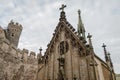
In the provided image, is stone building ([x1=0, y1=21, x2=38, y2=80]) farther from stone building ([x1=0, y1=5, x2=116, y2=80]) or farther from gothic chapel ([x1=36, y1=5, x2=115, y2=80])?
gothic chapel ([x1=36, y1=5, x2=115, y2=80])

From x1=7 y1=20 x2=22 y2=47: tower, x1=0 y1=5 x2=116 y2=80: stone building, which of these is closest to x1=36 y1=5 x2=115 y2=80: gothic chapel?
x1=0 y1=5 x2=116 y2=80: stone building

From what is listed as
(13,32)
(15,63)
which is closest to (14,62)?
(15,63)

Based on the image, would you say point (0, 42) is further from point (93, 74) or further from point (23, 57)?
point (93, 74)

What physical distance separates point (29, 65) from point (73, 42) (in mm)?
28425

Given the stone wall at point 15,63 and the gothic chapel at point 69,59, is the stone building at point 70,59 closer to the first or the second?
the gothic chapel at point 69,59

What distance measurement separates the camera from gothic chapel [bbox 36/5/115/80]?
12086 mm

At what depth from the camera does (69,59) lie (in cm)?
1373

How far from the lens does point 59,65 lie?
1404 centimetres

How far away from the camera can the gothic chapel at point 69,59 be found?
12086 mm

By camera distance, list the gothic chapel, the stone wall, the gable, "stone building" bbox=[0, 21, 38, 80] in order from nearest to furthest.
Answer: the gothic chapel, the gable, the stone wall, "stone building" bbox=[0, 21, 38, 80]

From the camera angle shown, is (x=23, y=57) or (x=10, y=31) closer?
(x=23, y=57)

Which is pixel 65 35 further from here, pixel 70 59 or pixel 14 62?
pixel 14 62

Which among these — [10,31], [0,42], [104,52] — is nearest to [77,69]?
[104,52]

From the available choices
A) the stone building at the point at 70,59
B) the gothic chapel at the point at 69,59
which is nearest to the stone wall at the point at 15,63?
the stone building at the point at 70,59
